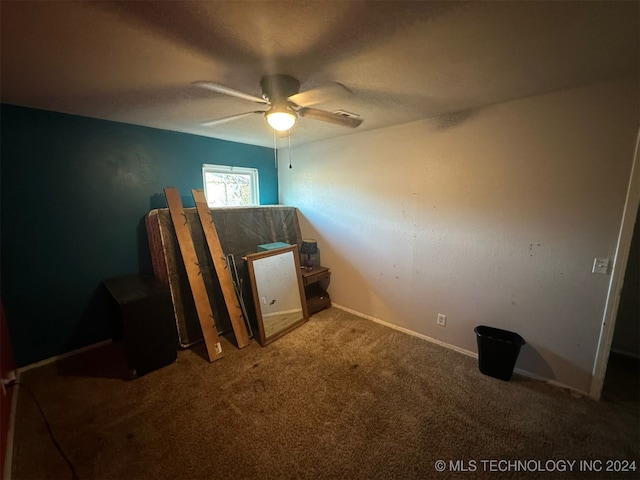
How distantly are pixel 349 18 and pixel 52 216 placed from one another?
9.62 feet

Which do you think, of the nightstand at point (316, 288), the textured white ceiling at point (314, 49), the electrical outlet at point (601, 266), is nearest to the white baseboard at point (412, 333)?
the nightstand at point (316, 288)

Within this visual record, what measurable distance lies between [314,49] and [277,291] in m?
2.35

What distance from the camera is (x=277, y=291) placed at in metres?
2.99

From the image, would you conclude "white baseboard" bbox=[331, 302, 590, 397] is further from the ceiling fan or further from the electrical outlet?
the ceiling fan

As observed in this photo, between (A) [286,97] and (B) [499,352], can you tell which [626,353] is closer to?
(B) [499,352]

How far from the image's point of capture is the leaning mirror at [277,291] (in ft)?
9.08

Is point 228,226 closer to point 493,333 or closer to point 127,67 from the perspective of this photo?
point 127,67

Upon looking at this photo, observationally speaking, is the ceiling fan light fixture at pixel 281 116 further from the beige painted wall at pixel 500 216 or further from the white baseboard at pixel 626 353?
the white baseboard at pixel 626 353

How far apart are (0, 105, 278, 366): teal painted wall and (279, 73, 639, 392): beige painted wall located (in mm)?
2321

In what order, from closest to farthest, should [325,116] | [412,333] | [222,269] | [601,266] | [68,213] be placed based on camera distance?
[325,116] → [601,266] → [68,213] → [222,269] → [412,333]

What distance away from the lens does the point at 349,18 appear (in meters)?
1.08

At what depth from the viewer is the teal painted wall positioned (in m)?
2.16

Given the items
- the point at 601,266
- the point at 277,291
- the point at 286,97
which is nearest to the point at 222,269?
the point at 277,291

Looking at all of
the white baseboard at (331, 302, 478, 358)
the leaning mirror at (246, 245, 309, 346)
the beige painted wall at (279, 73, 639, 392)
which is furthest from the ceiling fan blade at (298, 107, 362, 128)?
the white baseboard at (331, 302, 478, 358)
